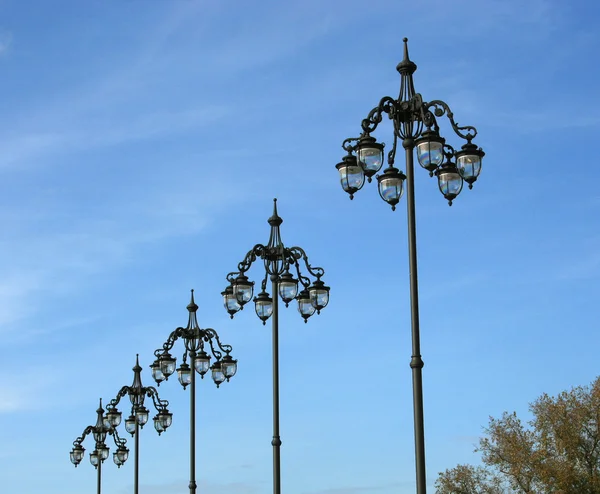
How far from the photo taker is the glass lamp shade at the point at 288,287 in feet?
61.8

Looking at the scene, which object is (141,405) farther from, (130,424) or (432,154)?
(432,154)

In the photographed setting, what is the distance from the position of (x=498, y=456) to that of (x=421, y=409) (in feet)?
140

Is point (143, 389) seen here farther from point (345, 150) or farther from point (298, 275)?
point (345, 150)

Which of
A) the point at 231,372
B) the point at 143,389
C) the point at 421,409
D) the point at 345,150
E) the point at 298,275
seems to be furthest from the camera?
the point at 143,389

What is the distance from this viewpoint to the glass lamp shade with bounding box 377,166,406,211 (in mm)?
13156

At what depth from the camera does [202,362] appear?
82.2ft

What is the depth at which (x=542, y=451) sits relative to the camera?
49875mm

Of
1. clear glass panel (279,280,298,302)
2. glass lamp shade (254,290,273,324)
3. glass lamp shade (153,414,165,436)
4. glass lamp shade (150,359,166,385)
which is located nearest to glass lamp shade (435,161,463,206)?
clear glass panel (279,280,298,302)

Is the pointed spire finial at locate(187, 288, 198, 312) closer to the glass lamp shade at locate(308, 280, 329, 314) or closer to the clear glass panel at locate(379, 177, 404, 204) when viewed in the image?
the glass lamp shade at locate(308, 280, 329, 314)

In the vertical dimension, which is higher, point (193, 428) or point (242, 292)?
point (242, 292)

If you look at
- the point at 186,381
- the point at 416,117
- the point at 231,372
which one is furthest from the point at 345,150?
the point at 186,381

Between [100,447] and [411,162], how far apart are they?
27.9 metres

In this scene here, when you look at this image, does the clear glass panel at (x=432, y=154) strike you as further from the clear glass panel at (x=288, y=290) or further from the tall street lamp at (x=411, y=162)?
the clear glass panel at (x=288, y=290)

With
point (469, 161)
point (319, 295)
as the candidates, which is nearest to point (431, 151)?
point (469, 161)
